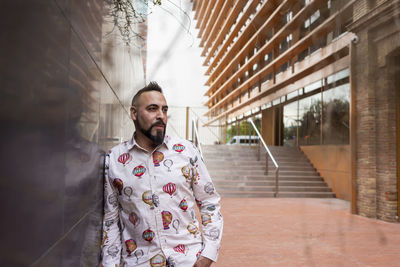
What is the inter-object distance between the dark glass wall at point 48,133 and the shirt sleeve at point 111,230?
0.29ft

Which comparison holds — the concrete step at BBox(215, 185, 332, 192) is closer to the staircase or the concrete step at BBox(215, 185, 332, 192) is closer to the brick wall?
the staircase

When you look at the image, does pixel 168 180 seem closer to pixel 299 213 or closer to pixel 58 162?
pixel 58 162

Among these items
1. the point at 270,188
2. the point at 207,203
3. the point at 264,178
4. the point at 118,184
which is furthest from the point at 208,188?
the point at 264,178

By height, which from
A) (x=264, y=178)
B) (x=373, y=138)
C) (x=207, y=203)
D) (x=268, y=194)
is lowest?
(x=268, y=194)

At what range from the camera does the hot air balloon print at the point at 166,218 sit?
1.40 m

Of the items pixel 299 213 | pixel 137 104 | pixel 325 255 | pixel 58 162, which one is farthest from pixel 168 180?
pixel 299 213

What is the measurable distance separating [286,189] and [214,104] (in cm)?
665

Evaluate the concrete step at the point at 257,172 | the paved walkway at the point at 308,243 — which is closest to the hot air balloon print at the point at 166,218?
the paved walkway at the point at 308,243

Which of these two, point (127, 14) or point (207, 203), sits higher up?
point (127, 14)

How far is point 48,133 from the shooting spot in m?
0.92

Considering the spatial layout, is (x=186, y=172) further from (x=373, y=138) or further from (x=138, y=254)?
(x=373, y=138)

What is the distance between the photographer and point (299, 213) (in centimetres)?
591

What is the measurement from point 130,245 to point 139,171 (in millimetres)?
326

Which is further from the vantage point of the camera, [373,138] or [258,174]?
[258,174]
